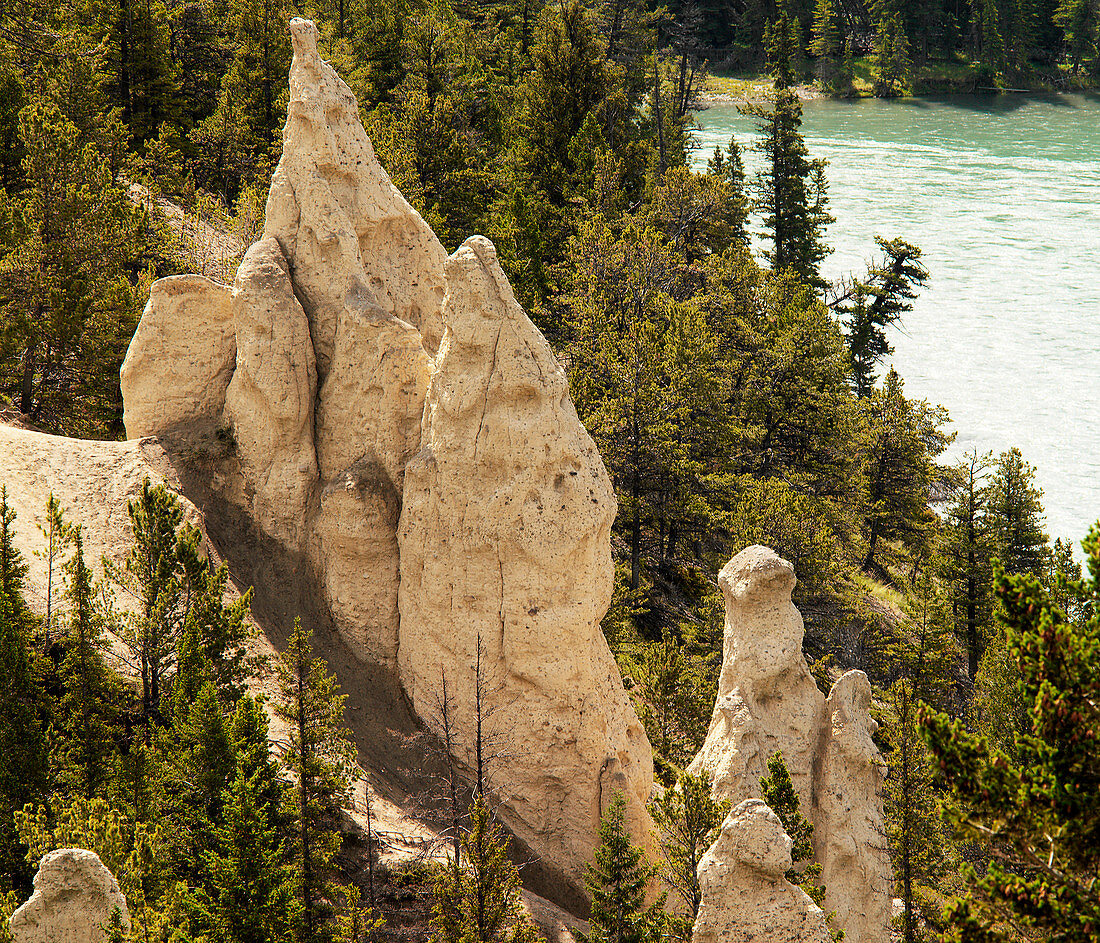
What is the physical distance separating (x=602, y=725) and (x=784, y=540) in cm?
1220

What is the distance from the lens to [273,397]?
67.8 feet

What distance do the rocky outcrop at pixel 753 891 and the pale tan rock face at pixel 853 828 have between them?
4.93 meters

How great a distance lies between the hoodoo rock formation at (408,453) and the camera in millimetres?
19141

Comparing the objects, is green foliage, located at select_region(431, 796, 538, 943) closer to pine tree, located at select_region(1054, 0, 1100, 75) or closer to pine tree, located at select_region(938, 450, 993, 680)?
pine tree, located at select_region(938, 450, 993, 680)

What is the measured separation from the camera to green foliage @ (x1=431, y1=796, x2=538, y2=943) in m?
15.4

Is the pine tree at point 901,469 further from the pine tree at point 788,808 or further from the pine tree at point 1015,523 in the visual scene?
Result: the pine tree at point 788,808

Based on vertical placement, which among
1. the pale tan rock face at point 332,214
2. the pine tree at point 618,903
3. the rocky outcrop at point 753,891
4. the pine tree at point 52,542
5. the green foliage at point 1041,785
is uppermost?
the pale tan rock face at point 332,214

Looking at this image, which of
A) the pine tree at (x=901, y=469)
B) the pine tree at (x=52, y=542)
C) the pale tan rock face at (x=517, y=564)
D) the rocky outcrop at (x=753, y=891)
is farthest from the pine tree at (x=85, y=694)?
the pine tree at (x=901, y=469)

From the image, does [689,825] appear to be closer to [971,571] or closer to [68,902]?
[68,902]

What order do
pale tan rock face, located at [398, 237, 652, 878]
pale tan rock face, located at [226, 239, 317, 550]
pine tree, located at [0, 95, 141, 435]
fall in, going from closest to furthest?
pale tan rock face, located at [398, 237, 652, 878]
pale tan rock face, located at [226, 239, 317, 550]
pine tree, located at [0, 95, 141, 435]

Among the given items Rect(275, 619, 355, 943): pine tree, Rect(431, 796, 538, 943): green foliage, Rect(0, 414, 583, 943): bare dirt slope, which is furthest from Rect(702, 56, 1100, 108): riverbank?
Rect(431, 796, 538, 943): green foliage

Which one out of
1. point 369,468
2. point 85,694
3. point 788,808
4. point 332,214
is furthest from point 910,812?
point 332,214

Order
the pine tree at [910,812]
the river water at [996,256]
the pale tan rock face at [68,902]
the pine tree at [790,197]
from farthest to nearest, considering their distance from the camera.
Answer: the pine tree at [790,197] → the river water at [996,256] → the pine tree at [910,812] → the pale tan rock face at [68,902]

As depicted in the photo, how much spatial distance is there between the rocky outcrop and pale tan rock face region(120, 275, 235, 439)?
13.6 meters
